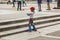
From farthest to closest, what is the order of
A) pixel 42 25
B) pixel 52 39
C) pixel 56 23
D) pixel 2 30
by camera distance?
pixel 56 23 < pixel 42 25 < pixel 2 30 < pixel 52 39

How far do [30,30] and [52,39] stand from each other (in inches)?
75.0

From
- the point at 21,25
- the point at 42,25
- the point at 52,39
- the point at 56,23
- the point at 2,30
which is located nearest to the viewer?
the point at 52,39

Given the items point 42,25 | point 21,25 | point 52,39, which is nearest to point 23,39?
point 52,39

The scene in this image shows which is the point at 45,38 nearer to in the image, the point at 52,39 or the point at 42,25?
the point at 52,39

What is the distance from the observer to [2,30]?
1007 centimetres

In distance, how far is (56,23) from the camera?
44.2 feet

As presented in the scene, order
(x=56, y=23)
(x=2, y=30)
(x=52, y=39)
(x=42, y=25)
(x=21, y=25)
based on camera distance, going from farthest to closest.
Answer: (x=56, y=23) → (x=42, y=25) → (x=21, y=25) → (x=2, y=30) → (x=52, y=39)

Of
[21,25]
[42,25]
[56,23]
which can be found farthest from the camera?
[56,23]

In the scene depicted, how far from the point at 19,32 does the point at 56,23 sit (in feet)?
12.5

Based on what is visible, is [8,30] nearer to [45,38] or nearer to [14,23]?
[14,23]

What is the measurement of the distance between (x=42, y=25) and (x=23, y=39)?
11.1ft

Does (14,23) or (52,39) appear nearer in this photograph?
→ (52,39)

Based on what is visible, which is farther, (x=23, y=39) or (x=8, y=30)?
(x=8, y=30)

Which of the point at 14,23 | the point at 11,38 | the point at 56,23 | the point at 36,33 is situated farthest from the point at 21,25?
the point at 56,23
